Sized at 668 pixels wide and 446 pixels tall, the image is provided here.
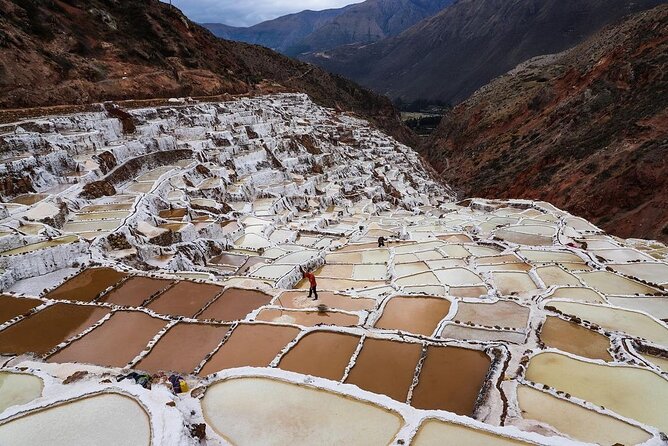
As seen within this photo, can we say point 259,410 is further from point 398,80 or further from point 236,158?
point 398,80

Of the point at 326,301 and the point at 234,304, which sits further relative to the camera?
the point at 326,301

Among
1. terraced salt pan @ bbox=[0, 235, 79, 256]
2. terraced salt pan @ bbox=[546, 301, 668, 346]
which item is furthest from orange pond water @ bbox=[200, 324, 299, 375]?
terraced salt pan @ bbox=[546, 301, 668, 346]

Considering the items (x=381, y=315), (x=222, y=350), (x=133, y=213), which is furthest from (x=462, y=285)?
(x=133, y=213)

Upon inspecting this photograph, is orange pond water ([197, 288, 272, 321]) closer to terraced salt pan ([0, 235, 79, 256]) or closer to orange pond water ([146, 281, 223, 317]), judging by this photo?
orange pond water ([146, 281, 223, 317])

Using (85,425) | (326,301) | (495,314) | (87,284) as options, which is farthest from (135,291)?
(495,314)

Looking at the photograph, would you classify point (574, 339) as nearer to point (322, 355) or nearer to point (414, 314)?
point (414, 314)

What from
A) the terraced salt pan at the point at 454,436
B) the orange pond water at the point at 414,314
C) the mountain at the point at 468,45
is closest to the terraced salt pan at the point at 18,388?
the terraced salt pan at the point at 454,436
